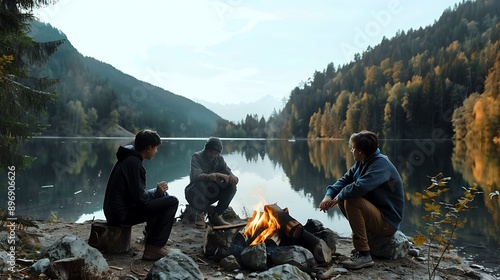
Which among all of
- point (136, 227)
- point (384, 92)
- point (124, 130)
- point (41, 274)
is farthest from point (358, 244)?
point (124, 130)

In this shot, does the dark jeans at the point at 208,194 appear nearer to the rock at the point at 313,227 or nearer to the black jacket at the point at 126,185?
the rock at the point at 313,227

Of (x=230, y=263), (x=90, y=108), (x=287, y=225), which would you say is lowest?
(x=230, y=263)

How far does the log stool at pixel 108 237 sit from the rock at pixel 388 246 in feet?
13.5

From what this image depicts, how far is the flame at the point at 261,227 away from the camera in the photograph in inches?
249

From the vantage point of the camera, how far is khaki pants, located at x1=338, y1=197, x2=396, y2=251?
578 centimetres

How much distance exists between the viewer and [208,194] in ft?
27.3

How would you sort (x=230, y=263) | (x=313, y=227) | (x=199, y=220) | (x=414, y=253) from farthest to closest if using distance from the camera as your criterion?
(x=199, y=220) → (x=313, y=227) → (x=414, y=253) → (x=230, y=263)

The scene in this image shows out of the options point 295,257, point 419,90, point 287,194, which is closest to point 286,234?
point 295,257

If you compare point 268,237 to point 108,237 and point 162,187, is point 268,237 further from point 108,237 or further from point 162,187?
point 108,237

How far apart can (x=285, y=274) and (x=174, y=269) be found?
146 centimetres

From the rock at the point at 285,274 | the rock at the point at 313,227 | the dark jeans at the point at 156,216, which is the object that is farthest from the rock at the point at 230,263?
the rock at the point at 313,227

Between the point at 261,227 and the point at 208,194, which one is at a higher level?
the point at 208,194

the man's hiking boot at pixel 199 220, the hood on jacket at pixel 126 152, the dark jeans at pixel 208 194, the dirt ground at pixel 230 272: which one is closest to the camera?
the dirt ground at pixel 230 272

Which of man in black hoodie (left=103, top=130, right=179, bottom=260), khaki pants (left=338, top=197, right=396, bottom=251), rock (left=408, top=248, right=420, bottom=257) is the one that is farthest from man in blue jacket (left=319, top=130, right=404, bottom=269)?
man in black hoodie (left=103, top=130, right=179, bottom=260)
